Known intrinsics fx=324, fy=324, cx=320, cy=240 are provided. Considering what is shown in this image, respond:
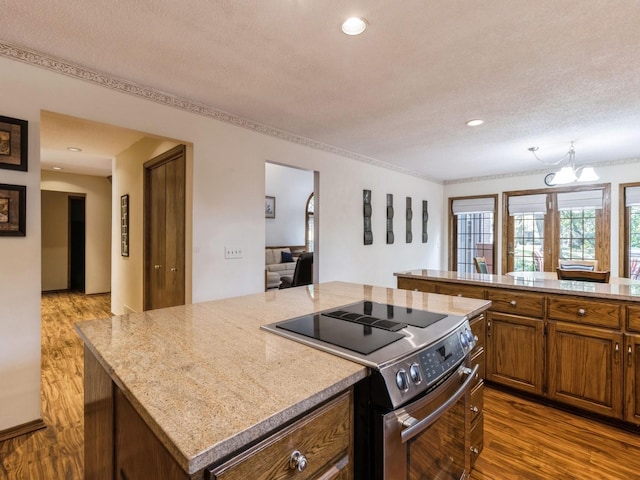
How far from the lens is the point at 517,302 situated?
95.3 inches

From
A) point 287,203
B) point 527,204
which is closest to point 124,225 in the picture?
point 287,203

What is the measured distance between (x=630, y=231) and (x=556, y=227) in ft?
2.89

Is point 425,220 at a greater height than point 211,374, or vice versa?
point 425,220

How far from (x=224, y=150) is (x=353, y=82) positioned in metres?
1.36

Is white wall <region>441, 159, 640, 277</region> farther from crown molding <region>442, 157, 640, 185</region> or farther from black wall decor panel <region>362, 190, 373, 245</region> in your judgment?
black wall decor panel <region>362, 190, 373, 245</region>

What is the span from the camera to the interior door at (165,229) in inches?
122

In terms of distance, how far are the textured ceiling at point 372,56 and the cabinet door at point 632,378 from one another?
178cm

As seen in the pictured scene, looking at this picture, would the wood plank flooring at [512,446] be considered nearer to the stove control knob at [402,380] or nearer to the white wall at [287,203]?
the stove control knob at [402,380]

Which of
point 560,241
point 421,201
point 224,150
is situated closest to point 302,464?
point 224,150

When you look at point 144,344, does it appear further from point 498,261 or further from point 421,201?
point 498,261

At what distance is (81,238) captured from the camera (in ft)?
24.1

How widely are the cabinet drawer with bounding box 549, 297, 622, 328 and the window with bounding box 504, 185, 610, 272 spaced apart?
12.0 ft

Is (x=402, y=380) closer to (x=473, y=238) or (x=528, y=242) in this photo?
(x=528, y=242)

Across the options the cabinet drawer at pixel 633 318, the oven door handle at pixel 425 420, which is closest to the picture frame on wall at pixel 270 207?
the cabinet drawer at pixel 633 318
